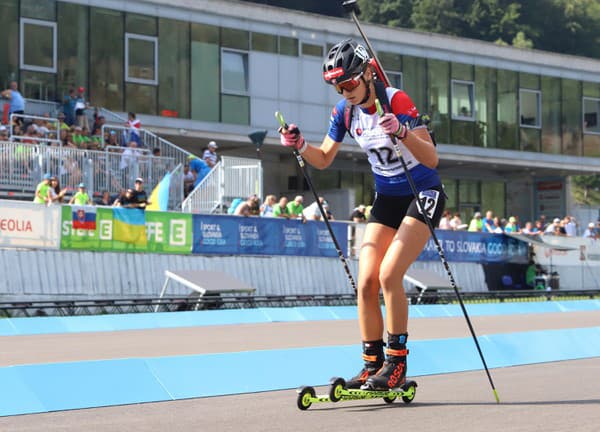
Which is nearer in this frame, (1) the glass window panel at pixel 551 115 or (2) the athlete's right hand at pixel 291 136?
(2) the athlete's right hand at pixel 291 136

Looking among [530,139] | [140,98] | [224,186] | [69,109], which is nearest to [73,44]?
[140,98]

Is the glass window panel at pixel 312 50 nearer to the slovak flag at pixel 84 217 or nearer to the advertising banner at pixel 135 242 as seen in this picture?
the advertising banner at pixel 135 242

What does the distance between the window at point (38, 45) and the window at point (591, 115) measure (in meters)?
26.1

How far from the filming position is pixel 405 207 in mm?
7949

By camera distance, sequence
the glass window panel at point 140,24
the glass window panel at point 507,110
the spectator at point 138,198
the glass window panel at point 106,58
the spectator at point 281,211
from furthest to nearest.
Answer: the glass window panel at point 507,110 < the glass window panel at point 140,24 < the glass window panel at point 106,58 < the spectator at point 281,211 < the spectator at point 138,198

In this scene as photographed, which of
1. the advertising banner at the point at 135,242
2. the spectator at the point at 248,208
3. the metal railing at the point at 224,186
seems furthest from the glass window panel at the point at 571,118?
the advertising banner at the point at 135,242

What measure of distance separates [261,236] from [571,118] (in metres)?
27.4

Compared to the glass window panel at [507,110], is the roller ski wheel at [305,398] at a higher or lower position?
lower

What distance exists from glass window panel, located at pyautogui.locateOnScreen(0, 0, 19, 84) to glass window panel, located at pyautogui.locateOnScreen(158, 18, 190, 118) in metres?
5.01

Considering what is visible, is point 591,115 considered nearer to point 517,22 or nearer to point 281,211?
point 281,211

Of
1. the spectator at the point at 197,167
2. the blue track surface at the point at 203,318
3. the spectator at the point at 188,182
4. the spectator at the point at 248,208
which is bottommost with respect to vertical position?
the blue track surface at the point at 203,318

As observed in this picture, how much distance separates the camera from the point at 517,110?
1816 inches

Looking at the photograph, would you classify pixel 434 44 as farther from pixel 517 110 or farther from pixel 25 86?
pixel 25 86

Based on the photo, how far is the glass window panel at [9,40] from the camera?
102 feet
